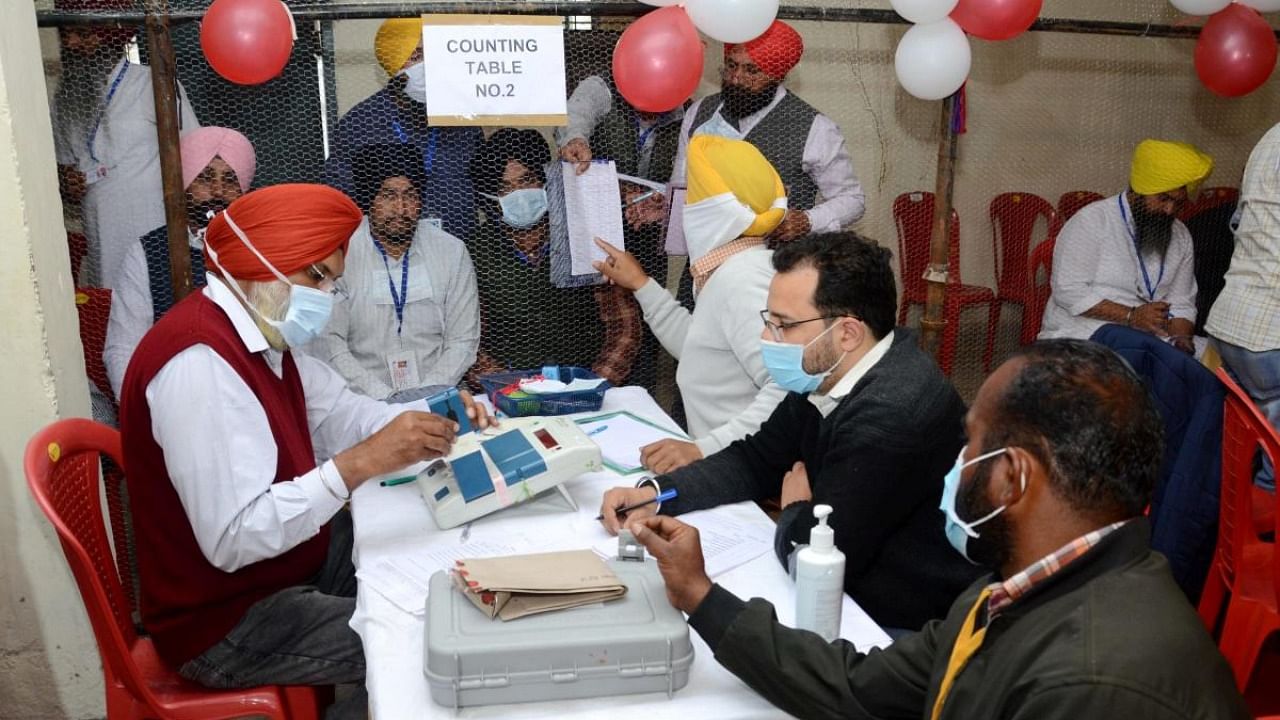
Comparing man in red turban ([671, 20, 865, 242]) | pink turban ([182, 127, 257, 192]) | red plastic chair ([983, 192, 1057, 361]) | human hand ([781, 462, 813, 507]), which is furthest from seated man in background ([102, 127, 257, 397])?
red plastic chair ([983, 192, 1057, 361])

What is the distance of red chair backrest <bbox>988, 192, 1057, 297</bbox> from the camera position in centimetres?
517

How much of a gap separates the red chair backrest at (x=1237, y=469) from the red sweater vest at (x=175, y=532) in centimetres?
194

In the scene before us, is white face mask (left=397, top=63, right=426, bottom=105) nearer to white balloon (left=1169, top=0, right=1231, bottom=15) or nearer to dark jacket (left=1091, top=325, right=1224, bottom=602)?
dark jacket (left=1091, top=325, right=1224, bottom=602)

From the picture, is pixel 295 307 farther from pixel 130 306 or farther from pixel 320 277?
pixel 130 306

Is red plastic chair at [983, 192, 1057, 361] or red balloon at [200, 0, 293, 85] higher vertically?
red balloon at [200, 0, 293, 85]

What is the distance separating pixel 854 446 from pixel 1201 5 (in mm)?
2953

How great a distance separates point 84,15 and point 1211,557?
3149mm

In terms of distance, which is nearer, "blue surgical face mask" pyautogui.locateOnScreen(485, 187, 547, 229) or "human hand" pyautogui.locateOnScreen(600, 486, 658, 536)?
"human hand" pyautogui.locateOnScreen(600, 486, 658, 536)

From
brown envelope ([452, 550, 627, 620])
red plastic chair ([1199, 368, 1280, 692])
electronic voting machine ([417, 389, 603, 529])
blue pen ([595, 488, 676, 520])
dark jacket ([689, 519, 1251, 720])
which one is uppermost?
dark jacket ([689, 519, 1251, 720])

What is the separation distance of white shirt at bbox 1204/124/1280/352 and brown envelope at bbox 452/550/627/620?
2.62 m

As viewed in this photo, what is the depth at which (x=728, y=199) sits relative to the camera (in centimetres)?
299

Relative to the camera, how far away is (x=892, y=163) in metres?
5.39

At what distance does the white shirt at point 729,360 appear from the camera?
2.62m

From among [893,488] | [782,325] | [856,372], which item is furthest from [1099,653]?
[782,325]
